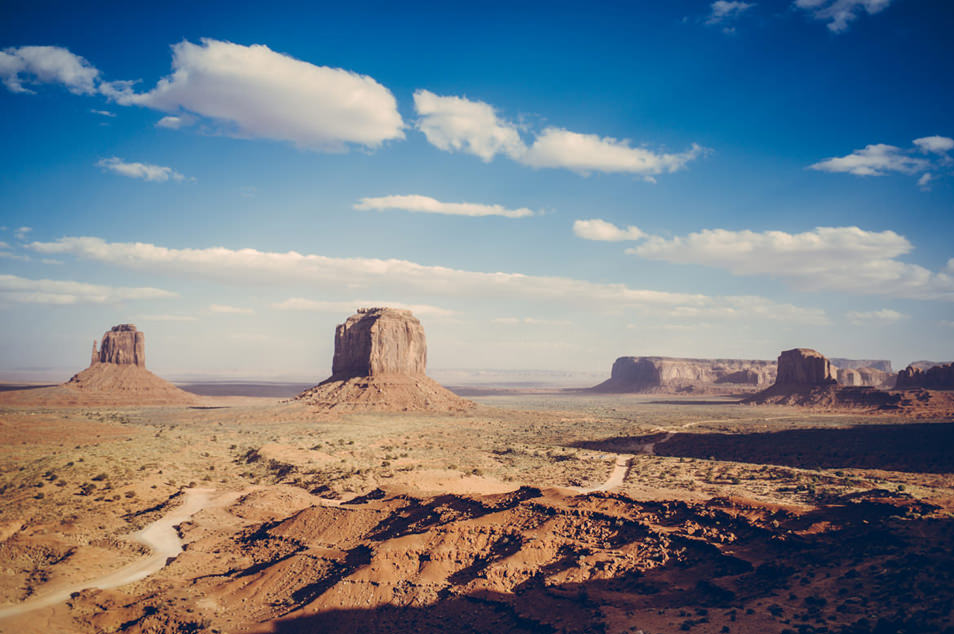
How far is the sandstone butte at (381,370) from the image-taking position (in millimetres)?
85188

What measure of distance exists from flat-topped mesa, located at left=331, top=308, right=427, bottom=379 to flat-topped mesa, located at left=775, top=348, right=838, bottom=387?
306ft

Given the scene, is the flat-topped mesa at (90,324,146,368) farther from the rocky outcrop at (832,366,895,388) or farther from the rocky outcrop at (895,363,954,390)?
the rocky outcrop at (832,366,895,388)

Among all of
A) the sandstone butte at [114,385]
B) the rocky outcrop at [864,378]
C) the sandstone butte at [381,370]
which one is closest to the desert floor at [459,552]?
the sandstone butte at [381,370]

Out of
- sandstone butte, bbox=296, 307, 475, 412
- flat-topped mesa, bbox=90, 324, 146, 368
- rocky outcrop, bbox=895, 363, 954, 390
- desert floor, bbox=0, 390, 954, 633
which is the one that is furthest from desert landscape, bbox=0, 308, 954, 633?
rocky outcrop, bbox=895, 363, 954, 390

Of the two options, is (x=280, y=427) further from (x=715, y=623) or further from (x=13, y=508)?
(x=715, y=623)

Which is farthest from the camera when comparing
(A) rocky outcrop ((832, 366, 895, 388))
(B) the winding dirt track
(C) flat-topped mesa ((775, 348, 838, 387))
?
(A) rocky outcrop ((832, 366, 895, 388))

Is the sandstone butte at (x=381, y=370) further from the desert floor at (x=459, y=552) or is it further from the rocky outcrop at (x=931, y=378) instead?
the rocky outcrop at (x=931, y=378)

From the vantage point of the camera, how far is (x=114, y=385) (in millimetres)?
103500

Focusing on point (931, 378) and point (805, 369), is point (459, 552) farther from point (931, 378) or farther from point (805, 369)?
point (931, 378)

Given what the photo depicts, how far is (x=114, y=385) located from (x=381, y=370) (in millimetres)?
55423

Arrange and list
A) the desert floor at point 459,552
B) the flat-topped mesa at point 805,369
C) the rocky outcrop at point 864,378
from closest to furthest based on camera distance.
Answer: the desert floor at point 459,552 → the flat-topped mesa at point 805,369 → the rocky outcrop at point 864,378

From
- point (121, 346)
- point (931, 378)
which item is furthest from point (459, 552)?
point (931, 378)

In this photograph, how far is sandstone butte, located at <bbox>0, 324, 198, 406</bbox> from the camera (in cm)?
9312

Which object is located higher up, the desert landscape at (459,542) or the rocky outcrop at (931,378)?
the rocky outcrop at (931,378)
